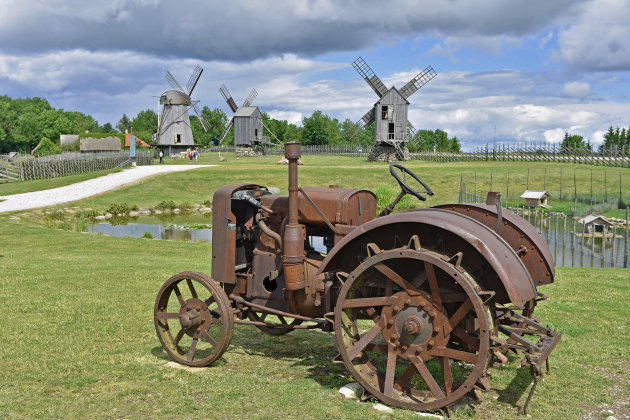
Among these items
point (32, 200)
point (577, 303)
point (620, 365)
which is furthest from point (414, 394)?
point (32, 200)

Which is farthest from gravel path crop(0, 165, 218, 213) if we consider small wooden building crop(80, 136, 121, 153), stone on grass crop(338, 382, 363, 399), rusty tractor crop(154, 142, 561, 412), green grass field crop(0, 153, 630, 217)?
small wooden building crop(80, 136, 121, 153)

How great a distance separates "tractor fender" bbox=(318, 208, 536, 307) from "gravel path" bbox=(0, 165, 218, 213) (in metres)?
28.7

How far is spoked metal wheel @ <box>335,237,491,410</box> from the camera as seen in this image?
4.57 metres

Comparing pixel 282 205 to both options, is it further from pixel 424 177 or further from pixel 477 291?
pixel 424 177

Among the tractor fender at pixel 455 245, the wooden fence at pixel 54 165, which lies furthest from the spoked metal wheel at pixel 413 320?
the wooden fence at pixel 54 165

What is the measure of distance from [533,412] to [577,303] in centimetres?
532

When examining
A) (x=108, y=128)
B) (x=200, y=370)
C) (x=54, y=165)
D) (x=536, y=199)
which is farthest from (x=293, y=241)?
(x=108, y=128)

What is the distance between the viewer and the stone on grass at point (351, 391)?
517 centimetres

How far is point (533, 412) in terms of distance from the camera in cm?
488

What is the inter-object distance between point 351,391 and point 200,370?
1.78 metres

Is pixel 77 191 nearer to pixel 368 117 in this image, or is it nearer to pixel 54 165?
pixel 54 165

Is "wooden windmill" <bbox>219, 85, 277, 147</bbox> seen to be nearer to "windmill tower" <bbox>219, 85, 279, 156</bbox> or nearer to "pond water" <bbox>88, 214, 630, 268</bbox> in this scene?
"windmill tower" <bbox>219, 85, 279, 156</bbox>

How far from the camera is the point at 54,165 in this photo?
4700 cm

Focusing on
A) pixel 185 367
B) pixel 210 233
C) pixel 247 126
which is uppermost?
pixel 247 126
